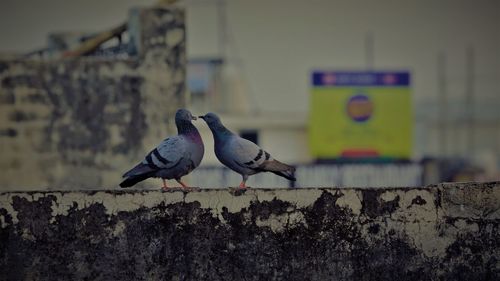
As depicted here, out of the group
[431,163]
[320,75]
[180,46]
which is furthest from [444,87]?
[180,46]

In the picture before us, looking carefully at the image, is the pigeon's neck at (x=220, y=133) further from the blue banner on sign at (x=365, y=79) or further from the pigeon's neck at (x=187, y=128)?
the blue banner on sign at (x=365, y=79)

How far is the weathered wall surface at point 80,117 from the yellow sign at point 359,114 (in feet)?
78.0

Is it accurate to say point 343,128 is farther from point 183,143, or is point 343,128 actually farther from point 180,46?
point 183,143

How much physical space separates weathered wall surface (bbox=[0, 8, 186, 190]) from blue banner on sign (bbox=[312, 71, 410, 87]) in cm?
2460

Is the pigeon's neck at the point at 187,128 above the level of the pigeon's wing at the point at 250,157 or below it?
above

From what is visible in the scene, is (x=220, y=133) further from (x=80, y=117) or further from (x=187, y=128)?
(x=80, y=117)

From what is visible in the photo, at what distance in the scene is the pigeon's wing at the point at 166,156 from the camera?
6328 millimetres

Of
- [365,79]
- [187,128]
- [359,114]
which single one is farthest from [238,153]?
[365,79]

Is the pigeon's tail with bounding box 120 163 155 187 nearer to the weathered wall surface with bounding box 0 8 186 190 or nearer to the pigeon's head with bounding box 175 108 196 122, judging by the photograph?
the pigeon's head with bounding box 175 108 196 122

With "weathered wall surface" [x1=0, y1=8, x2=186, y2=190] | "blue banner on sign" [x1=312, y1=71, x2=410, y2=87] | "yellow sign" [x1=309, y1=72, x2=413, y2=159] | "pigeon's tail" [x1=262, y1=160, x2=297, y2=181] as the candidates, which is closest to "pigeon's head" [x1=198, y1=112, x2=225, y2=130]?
"pigeon's tail" [x1=262, y1=160, x2=297, y2=181]

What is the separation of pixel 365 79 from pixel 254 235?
3082cm

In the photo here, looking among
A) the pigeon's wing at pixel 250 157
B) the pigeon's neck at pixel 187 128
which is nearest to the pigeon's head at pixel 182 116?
the pigeon's neck at pixel 187 128

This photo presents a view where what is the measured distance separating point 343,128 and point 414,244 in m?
29.8

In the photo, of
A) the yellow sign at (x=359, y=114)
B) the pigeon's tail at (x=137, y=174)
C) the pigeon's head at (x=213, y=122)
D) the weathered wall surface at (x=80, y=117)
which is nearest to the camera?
the pigeon's tail at (x=137, y=174)
